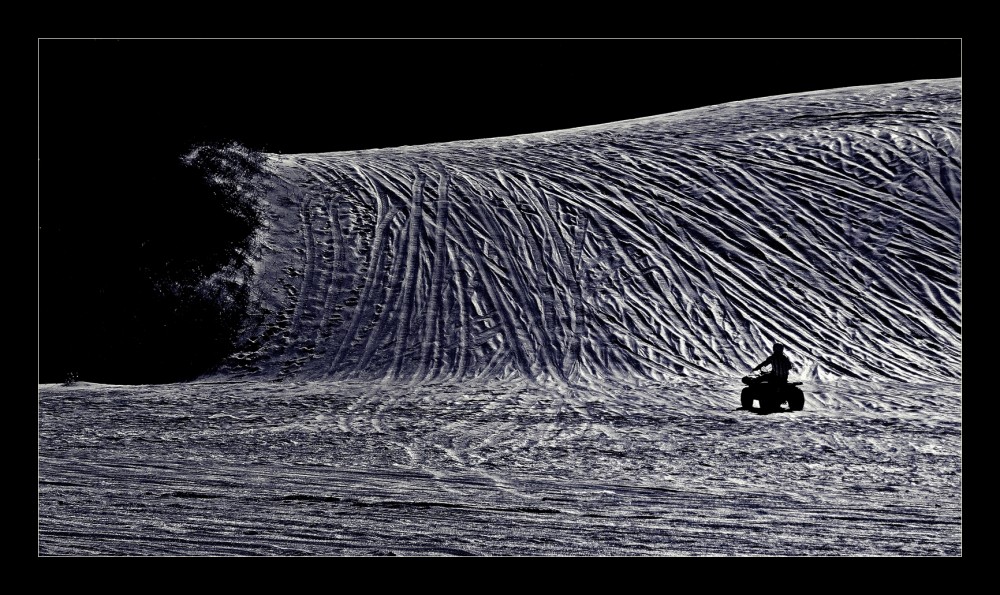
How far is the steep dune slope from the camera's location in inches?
553

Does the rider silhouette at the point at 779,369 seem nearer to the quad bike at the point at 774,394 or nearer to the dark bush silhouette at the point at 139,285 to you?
the quad bike at the point at 774,394

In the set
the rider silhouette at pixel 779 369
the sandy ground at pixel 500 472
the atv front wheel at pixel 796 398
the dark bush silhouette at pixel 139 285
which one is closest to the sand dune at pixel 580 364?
the sandy ground at pixel 500 472

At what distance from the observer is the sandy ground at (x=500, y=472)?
5.99 meters

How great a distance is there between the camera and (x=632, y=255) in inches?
642

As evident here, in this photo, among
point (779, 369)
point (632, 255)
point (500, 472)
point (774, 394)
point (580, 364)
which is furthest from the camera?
point (632, 255)

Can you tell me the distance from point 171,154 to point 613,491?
10.3 meters

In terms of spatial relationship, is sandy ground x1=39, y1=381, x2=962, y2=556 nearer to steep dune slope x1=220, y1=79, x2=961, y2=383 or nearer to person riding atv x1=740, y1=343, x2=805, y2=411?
person riding atv x1=740, y1=343, x2=805, y2=411

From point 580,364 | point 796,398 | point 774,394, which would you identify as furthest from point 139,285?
point 796,398

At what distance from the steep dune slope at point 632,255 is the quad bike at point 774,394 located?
2200 mm

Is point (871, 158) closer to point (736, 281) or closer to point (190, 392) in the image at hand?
point (736, 281)

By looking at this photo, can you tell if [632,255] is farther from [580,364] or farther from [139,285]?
[139,285]

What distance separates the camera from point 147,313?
1447cm

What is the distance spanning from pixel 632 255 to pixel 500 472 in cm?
874

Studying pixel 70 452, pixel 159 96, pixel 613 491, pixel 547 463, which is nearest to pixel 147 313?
pixel 159 96
